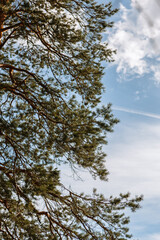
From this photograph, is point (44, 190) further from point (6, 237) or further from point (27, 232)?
point (6, 237)

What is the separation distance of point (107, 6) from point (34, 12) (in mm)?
2591

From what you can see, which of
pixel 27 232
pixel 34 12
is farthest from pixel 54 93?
pixel 27 232

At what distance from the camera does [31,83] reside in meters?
7.10

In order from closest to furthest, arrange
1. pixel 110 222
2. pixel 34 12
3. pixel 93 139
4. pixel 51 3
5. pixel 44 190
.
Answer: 1. pixel 44 190
2. pixel 34 12
3. pixel 93 139
4. pixel 110 222
5. pixel 51 3

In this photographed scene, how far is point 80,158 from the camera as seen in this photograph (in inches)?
238

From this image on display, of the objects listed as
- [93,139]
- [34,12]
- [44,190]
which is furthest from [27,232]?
[34,12]

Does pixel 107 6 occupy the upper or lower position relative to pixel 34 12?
upper

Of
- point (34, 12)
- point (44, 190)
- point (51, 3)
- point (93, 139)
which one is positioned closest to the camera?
point (44, 190)

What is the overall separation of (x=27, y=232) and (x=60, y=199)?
3.53ft

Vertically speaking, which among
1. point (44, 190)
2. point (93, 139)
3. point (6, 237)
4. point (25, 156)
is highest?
point (93, 139)

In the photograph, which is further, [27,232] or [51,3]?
[51,3]

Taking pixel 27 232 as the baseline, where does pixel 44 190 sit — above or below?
A: above

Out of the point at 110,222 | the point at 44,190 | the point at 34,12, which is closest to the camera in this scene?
the point at 44,190

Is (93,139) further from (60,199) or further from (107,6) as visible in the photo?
(107,6)
